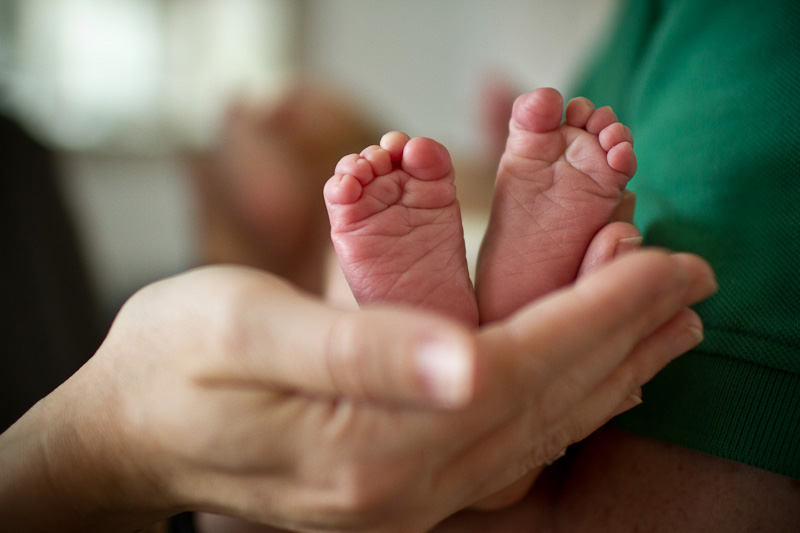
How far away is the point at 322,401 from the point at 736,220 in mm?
429

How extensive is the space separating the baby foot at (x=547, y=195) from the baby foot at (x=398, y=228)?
0.04 metres

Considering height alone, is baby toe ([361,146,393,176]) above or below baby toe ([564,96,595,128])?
below

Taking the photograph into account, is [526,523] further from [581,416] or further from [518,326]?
[518,326]

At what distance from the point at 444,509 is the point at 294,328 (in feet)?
0.60

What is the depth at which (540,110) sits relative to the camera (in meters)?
0.52

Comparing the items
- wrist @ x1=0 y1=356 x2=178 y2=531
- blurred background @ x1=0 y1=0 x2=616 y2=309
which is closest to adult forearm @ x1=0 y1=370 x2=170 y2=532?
wrist @ x1=0 y1=356 x2=178 y2=531

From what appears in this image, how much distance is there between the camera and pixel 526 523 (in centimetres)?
50

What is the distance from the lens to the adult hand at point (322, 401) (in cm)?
28

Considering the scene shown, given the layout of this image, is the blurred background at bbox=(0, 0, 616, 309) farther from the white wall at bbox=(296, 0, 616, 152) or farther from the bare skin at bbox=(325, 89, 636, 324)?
the bare skin at bbox=(325, 89, 636, 324)

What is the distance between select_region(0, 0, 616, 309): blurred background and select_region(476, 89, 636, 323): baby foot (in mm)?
1529

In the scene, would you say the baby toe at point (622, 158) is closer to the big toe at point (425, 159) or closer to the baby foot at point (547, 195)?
the baby foot at point (547, 195)

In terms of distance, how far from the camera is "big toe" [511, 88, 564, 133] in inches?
20.2

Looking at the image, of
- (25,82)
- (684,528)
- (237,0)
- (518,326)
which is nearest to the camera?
(518,326)

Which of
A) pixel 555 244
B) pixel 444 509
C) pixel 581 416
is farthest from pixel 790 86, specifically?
pixel 444 509
